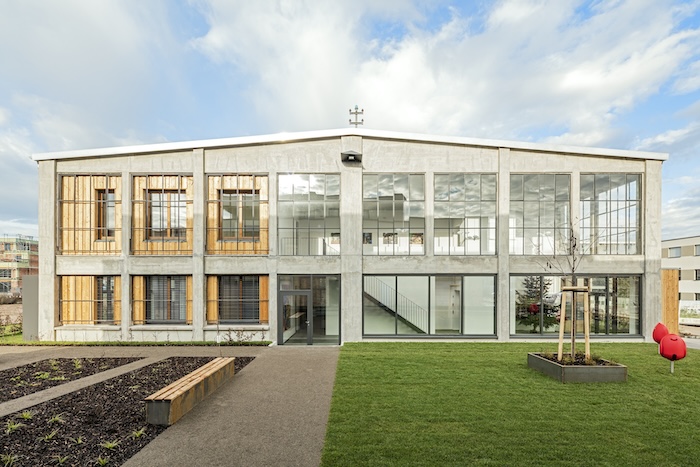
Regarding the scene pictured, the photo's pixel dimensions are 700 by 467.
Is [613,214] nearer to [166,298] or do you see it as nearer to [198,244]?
[198,244]

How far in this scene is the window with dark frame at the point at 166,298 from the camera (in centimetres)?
1686

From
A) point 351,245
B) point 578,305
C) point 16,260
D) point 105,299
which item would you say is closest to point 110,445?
point 351,245

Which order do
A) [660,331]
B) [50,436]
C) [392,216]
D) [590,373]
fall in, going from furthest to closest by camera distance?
[392,216]
[660,331]
[590,373]
[50,436]

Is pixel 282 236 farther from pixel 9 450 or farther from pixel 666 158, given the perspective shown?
pixel 666 158

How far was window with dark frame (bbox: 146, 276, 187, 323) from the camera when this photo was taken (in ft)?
55.3

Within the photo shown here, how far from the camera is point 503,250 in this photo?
1661 centimetres

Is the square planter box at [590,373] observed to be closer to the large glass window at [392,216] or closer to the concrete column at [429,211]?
the concrete column at [429,211]

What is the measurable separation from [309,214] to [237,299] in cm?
503

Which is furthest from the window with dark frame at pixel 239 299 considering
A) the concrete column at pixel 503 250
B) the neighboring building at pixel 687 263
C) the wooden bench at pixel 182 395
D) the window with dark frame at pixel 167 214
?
the neighboring building at pixel 687 263

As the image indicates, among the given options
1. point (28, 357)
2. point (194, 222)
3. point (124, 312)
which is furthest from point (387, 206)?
point (28, 357)

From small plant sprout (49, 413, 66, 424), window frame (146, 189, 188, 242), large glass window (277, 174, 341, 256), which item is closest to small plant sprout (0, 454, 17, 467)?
small plant sprout (49, 413, 66, 424)

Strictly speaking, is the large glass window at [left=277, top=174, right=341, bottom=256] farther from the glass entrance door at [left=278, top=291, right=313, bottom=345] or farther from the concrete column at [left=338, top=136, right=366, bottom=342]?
the glass entrance door at [left=278, top=291, right=313, bottom=345]

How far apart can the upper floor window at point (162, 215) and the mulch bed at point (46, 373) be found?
5.55m

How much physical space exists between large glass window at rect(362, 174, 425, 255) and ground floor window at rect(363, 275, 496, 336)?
141 centimetres
